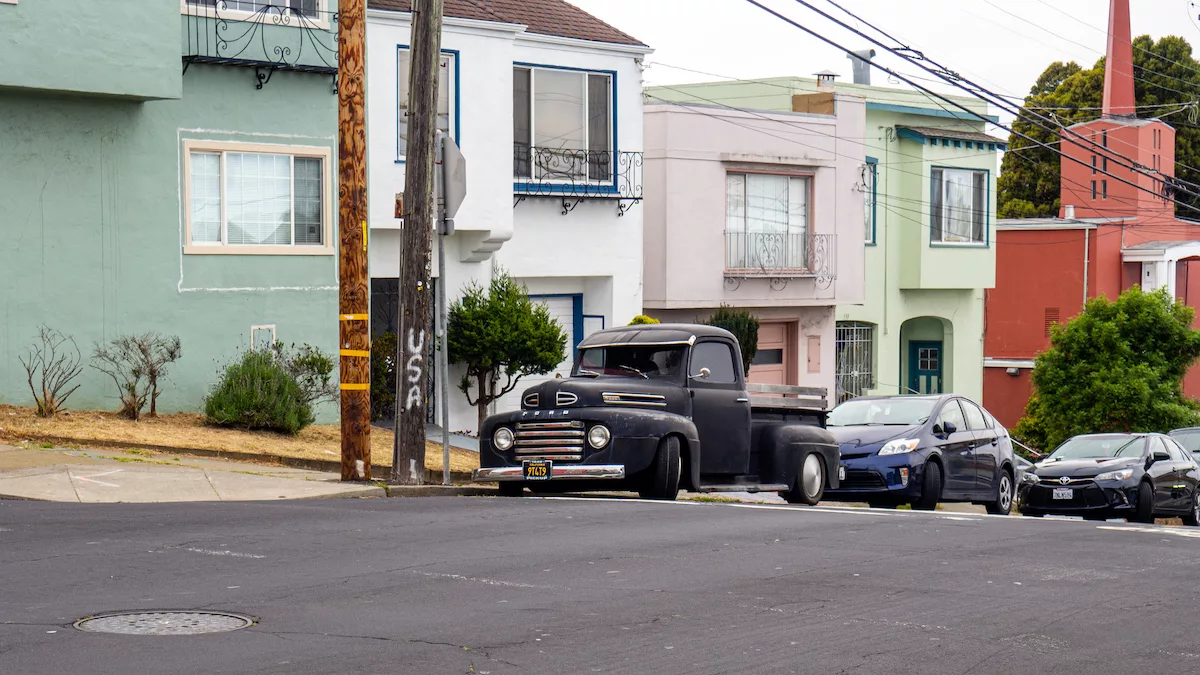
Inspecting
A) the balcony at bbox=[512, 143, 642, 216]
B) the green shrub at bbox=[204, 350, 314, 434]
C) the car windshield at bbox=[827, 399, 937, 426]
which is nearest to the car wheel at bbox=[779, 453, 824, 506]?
the car windshield at bbox=[827, 399, 937, 426]

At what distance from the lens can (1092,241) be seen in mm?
44344

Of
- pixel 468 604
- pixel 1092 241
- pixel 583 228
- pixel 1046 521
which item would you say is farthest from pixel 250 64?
pixel 1092 241

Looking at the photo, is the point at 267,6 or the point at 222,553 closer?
the point at 222,553

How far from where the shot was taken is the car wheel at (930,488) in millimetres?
18125

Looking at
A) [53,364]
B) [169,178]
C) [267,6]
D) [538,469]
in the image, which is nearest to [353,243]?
[538,469]

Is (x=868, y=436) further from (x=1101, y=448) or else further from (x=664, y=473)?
(x=1101, y=448)

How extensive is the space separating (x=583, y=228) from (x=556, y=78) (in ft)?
9.15

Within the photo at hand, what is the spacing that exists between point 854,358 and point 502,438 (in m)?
21.9

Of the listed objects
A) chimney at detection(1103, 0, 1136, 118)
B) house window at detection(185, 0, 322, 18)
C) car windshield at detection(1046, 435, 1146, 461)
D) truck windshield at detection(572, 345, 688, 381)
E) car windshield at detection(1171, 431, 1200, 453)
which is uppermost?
chimney at detection(1103, 0, 1136, 118)

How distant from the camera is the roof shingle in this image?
2430 cm

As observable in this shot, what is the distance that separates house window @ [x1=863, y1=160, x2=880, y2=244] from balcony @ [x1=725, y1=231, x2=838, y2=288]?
2.17 meters

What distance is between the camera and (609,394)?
1523 cm

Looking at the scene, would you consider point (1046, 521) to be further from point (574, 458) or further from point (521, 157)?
point (521, 157)

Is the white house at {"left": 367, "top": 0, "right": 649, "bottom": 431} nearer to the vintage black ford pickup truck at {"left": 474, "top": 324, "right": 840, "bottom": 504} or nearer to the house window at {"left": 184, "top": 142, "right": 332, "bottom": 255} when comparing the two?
the house window at {"left": 184, "top": 142, "right": 332, "bottom": 255}
